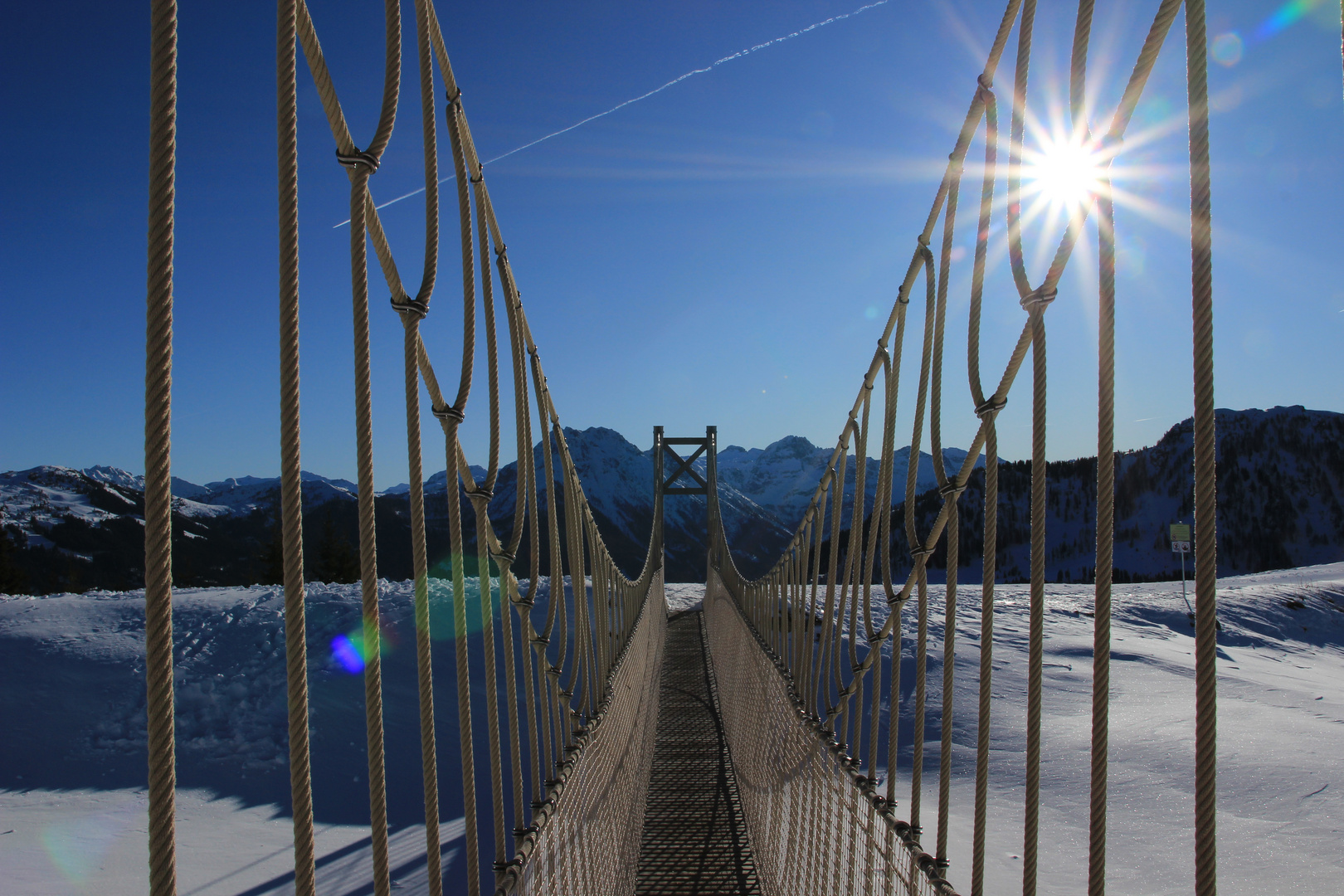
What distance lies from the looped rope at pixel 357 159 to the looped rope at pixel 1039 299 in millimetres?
888

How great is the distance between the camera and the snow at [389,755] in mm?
2963

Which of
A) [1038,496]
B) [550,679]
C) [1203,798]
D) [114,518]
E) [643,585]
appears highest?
[1038,496]

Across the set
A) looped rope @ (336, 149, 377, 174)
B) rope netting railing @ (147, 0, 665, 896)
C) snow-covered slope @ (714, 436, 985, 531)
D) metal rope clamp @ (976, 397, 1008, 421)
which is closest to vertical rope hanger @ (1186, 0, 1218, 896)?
metal rope clamp @ (976, 397, 1008, 421)

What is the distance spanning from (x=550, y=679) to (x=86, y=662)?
15.9 feet

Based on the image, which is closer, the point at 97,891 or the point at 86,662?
the point at 97,891

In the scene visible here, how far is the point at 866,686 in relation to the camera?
6293 mm

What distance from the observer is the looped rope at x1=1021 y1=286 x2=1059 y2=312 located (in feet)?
3.18

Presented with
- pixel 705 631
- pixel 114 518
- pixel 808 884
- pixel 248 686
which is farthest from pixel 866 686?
pixel 114 518

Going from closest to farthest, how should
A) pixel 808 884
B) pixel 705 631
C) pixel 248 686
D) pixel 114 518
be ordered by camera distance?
1. pixel 808 884
2. pixel 248 686
3. pixel 705 631
4. pixel 114 518

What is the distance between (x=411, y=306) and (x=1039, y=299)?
0.88 metres

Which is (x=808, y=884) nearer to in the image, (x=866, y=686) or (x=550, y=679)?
(x=550, y=679)

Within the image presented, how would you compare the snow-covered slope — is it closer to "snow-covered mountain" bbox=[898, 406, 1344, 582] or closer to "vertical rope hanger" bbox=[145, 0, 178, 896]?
"snow-covered mountain" bbox=[898, 406, 1344, 582]

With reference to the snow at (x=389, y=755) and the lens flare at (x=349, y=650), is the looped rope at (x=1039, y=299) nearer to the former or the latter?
the snow at (x=389, y=755)

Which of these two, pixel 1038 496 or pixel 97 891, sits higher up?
pixel 1038 496
